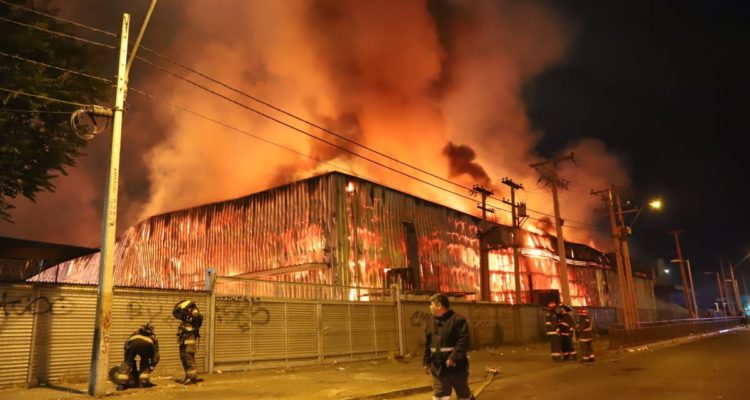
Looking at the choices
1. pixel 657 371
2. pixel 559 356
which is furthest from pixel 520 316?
pixel 657 371

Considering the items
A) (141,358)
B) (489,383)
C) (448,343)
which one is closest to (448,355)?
(448,343)

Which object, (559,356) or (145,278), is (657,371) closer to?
(559,356)

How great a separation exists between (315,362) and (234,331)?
3.15 meters

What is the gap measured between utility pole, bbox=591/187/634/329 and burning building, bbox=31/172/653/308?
5.85 m

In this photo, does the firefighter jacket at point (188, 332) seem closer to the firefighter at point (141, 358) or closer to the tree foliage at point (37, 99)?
the firefighter at point (141, 358)

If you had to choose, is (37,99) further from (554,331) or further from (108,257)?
(554,331)

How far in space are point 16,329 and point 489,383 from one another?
10.0 m

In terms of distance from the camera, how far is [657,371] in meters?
13.1

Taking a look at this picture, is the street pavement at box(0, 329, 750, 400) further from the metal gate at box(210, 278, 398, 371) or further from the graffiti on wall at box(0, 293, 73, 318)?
the graffiti on wall at box(0, 293, 73, 318)

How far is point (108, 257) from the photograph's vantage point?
10094 mm

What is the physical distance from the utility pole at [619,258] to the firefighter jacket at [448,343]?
24503 millimetres

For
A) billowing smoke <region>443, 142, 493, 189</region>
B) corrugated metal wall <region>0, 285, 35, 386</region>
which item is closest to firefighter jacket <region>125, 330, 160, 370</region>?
corrugated metal wall <region>0, 285, 35, 386</region>

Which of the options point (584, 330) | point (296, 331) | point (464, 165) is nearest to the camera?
point (296, 331)

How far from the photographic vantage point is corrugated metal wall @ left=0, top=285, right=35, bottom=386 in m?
10.1
